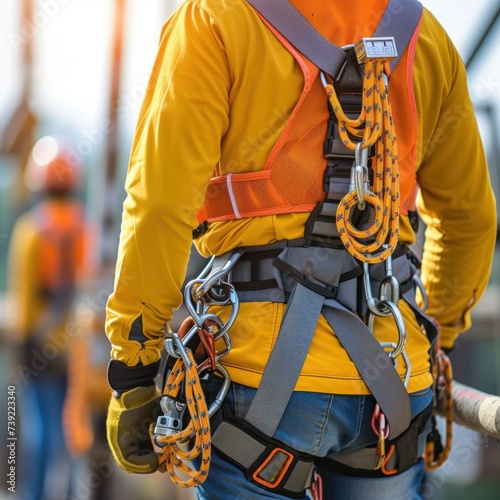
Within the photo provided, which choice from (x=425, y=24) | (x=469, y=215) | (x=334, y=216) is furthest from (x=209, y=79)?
(x=469, y=215)

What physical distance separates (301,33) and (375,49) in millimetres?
151

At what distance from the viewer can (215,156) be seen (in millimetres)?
1545

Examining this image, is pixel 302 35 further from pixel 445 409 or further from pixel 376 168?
pixel 445 409

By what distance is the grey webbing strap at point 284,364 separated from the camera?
4.91ft

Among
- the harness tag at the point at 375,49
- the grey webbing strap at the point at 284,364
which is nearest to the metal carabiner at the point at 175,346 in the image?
the grey webbing strap at the point at 284,364

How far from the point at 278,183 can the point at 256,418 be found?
47 cm

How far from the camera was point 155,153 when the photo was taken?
1517 mm

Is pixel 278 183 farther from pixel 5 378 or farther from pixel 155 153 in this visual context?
pixel 5 378

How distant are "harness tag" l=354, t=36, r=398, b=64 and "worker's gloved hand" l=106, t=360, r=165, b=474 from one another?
780 millimetres

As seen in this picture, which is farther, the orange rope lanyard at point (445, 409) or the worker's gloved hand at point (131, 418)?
the orange rope lanyard at point (445, 409)

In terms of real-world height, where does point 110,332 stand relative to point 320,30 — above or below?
below

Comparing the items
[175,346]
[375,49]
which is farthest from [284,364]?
[375,49]

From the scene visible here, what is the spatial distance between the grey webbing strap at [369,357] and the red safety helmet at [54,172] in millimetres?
4020

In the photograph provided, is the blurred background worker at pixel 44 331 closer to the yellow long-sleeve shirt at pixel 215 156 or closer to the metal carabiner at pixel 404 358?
the yellow long-sleeve shirt at pixel 215 156
